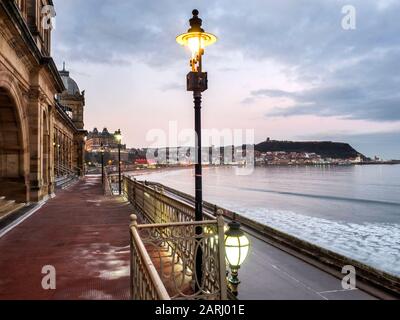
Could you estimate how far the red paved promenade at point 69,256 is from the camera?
6207 mm

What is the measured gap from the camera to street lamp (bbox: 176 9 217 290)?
6.01 metres

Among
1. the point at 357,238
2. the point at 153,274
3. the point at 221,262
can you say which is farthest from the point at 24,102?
the point at 357,238

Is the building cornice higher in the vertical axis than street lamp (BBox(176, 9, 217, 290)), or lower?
higher

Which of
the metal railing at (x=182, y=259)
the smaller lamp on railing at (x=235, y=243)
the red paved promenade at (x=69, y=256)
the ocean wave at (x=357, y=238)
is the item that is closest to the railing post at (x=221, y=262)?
the metal railing at (x=182, y=259)

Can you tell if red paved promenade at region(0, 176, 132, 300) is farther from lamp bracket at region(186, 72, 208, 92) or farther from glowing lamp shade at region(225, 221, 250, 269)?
lamp bracket at region(186, 72, 208, 92)

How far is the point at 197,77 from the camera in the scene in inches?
243

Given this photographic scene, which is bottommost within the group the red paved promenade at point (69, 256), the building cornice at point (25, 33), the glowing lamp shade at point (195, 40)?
the red paved promenade at point (69, 256)

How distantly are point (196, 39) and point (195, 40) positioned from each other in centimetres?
2

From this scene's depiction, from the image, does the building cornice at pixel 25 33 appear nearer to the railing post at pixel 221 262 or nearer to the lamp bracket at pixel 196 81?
the lamp bracket at pixel 196 81

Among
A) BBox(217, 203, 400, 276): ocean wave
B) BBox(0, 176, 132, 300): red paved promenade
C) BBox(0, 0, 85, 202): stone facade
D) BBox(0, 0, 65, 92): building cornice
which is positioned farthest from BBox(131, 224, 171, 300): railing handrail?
BBox(217, 203, 400, 276): ocean wave
